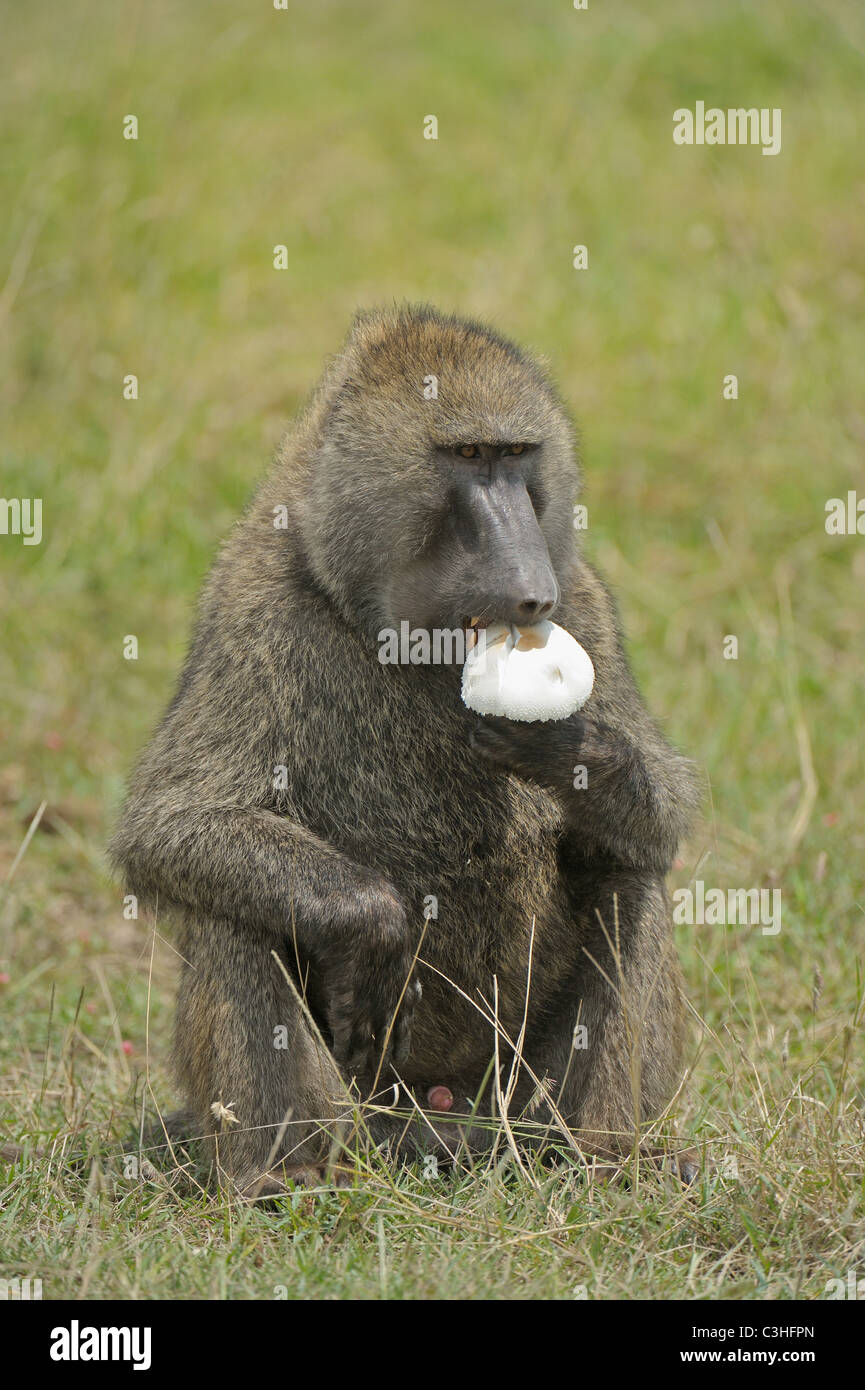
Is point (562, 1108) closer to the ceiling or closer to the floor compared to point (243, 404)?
closer to the floor

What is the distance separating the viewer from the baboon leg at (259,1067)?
2912 millimetres

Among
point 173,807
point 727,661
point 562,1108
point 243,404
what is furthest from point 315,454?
point 243,404

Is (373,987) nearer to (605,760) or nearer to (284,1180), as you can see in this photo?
(284,1180)

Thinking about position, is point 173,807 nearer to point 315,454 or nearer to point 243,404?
point 315,454

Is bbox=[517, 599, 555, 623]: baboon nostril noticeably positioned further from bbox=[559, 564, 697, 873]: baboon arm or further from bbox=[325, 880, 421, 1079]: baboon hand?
bbox=[325, 880, 421, 1079]: baboon hand

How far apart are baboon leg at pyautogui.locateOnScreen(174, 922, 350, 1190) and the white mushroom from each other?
1.98ft

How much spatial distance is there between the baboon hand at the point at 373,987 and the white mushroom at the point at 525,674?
0.40m

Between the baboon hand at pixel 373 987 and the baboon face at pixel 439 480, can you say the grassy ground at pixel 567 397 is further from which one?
the baboon face at pixel 439 480

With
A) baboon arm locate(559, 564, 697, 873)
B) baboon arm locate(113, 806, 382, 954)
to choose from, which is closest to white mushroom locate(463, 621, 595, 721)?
baboon arm locate(559, 564, 697, 873)

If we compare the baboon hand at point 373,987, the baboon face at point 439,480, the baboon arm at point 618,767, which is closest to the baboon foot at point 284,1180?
the baboon hand at point 373,987

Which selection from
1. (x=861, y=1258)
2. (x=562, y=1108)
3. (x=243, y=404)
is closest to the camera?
(x=861, y=1258)

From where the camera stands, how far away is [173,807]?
10.00ft

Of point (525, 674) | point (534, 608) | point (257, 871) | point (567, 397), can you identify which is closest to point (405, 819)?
point (257, 871)

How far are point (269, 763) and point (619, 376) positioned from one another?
418 cm
